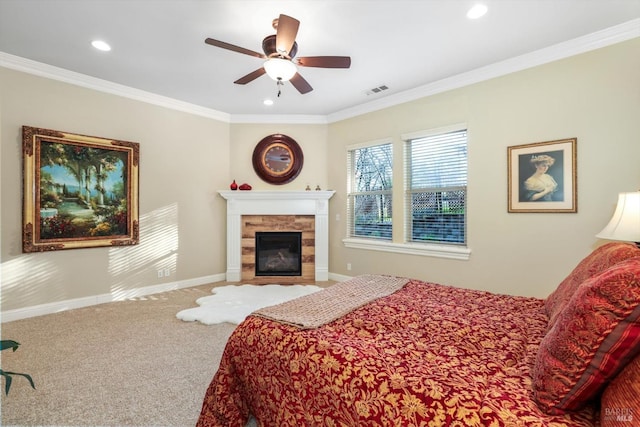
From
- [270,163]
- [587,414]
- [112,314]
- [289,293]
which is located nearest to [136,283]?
[112,314]

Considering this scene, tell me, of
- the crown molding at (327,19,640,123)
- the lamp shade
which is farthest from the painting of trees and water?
the lamp shade

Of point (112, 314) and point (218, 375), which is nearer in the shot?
point (218, 375)

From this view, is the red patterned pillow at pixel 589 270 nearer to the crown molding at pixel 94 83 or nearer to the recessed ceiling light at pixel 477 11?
the recessed ceiling light at pixel 477 11

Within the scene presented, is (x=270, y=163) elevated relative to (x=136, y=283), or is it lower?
elevated

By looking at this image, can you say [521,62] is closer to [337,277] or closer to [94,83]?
[337,277]

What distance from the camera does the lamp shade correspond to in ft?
7.09

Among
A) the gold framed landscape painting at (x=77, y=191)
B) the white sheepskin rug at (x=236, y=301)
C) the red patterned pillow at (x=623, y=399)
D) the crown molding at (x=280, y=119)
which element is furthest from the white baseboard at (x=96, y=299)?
the red patterned pillow at (x=623, y=399)

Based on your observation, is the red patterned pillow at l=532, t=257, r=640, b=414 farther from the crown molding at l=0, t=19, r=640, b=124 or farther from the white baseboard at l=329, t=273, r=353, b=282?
the white baseboard at l=329, t=273, r=353, b=282

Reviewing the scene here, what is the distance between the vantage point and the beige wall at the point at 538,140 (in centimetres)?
274

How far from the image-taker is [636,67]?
266cm

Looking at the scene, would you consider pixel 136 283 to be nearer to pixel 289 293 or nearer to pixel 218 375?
pixel 289 293

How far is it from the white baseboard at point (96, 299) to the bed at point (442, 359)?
3.21m

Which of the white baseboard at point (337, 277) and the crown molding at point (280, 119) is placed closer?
the white baseboard at point (337, 277)

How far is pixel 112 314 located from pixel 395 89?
4.62 metres
